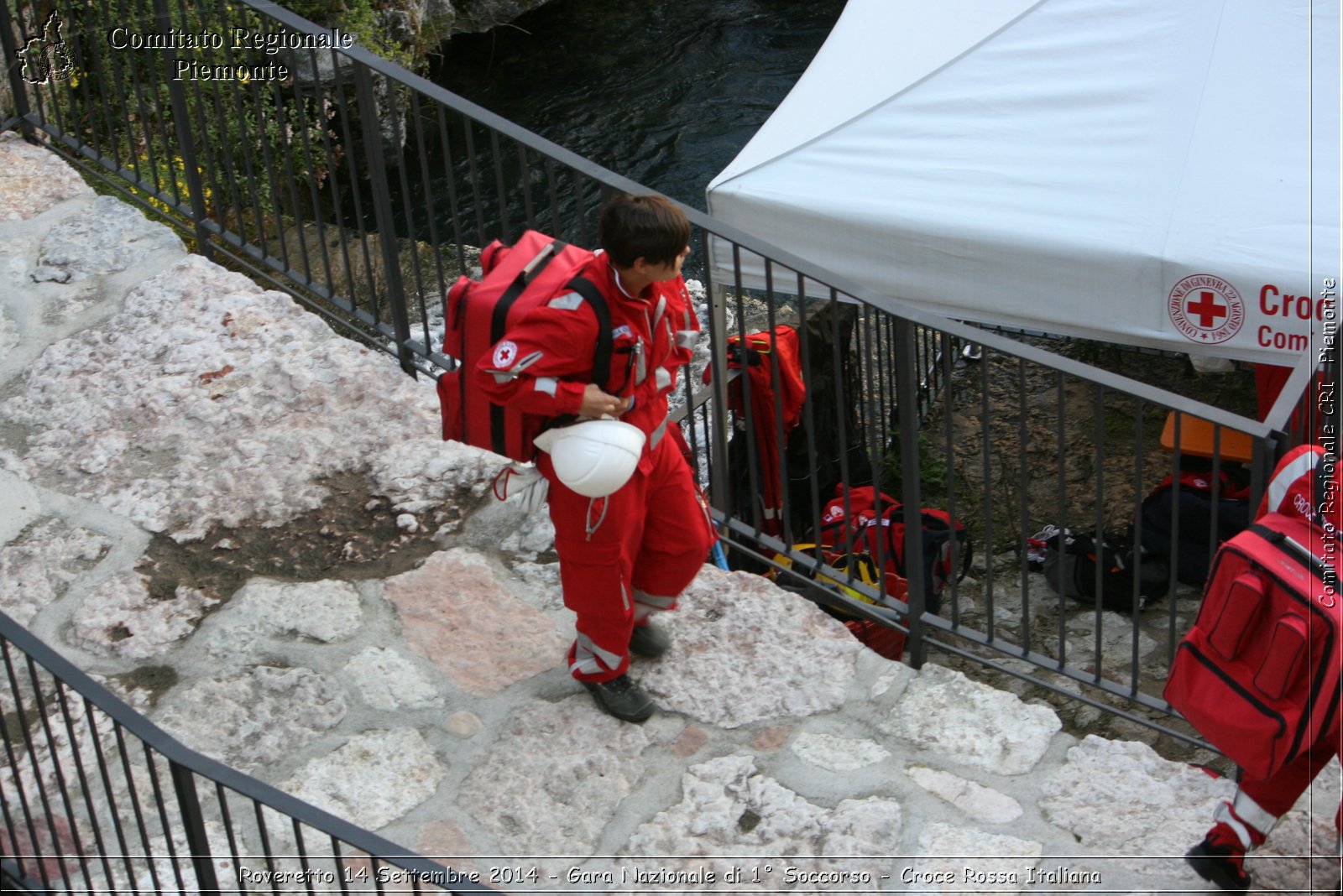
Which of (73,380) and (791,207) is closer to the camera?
A: (73,380)

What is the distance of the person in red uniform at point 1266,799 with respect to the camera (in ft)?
9.15

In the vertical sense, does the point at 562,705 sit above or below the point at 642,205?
below

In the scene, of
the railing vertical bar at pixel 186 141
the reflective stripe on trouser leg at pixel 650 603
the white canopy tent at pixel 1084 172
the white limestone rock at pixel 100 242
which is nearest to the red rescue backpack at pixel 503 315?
the reflective stripe on trouser leg at pixel 650 603

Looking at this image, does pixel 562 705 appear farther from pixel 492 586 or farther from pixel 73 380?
pixel 73 380

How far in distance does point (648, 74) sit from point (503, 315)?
1101 centimetres

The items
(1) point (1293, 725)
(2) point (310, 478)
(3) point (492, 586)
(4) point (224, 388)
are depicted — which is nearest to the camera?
(1) point (1293, 725)

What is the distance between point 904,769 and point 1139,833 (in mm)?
510

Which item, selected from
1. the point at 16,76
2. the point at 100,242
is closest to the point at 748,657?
the point at 100,242

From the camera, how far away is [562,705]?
3404 millimetres

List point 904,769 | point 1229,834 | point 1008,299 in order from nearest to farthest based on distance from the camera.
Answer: point 1229,834
point 904,769
point 1008,299

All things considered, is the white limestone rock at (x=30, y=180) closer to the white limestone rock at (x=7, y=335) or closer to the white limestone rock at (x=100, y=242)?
the white limestone rock at (x=100, y=242)

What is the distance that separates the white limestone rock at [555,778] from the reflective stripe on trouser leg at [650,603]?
242mm

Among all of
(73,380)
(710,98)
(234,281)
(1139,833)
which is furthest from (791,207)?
(710,98)

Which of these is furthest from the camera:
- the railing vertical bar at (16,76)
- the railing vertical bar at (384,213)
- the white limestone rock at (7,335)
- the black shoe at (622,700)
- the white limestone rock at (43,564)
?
the railing vertical bar at (16,76)
